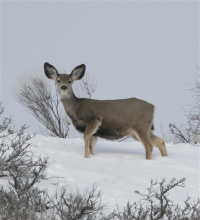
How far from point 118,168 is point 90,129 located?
1.48 m

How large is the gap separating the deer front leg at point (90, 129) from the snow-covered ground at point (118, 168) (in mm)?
316

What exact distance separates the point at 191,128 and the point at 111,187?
7684 millimetres

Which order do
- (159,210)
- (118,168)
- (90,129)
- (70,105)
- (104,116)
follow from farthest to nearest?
(70,105) → (104,116) → (90,129) → (118,168) → (159,210)

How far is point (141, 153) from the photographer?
10.1 m

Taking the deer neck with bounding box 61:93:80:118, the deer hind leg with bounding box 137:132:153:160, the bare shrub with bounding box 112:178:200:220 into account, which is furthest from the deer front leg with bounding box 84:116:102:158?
the bare shrub with bounding box 112:178:200:220

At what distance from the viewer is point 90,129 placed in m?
9.00

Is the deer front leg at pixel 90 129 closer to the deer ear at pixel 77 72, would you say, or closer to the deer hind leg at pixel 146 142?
the deer hind leg at pixel 146 142

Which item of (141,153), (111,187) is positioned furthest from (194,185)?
(141,153)

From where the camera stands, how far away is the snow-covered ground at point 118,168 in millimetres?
6180

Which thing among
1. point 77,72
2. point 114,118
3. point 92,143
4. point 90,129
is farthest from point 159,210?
point 77,72

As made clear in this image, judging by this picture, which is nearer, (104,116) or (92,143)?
(104,116)

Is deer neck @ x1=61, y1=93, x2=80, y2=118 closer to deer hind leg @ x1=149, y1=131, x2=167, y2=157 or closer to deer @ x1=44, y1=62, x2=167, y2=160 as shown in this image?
deer @ x1=44, y1=62, x2=167, y2=160

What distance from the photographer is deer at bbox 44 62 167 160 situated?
9133 millimetres

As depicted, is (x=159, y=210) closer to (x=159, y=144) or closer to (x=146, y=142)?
(x=146, y=142)
